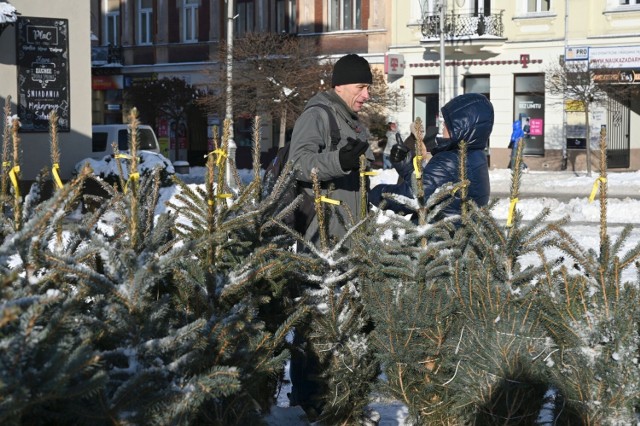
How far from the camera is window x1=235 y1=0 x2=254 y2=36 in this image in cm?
3900

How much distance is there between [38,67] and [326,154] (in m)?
14.8

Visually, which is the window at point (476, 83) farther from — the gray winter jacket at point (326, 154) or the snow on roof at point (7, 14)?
the gray winter jacket at point (326, 154)

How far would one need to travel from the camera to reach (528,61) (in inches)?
1297

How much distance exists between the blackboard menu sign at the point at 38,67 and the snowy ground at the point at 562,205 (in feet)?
8.83

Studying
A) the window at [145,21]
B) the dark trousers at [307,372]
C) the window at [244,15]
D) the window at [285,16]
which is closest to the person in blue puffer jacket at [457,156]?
the dark trousers at [307,372]

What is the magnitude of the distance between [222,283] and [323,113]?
5.13 ft

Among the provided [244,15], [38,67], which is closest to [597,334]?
[38,67]

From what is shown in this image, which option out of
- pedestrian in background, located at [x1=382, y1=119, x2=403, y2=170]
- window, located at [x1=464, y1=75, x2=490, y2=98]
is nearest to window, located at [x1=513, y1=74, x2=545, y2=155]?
window, located at [x1=464, y1=75, x2=490, y2=98]

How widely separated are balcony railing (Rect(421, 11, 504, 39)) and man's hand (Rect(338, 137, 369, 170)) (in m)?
29.0

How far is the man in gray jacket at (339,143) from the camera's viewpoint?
4797mm

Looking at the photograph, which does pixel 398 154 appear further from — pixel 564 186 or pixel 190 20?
pixel 190 20

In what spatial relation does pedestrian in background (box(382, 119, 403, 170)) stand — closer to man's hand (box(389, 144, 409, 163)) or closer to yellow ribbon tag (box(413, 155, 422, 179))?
man's hand (box(389, 144, 409, 163))

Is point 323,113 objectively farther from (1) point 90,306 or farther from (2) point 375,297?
(1) point 90,306

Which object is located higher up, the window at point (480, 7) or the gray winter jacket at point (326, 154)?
the window at point (480, 7)
